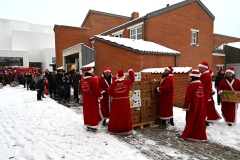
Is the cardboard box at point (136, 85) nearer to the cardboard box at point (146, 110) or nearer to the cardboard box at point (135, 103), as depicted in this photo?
the cardboard box at point (135, 103)

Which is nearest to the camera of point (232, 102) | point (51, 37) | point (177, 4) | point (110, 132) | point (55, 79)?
point (110, 132)

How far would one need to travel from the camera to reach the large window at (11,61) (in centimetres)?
3572

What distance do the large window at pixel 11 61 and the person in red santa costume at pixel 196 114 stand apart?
40.5 metres

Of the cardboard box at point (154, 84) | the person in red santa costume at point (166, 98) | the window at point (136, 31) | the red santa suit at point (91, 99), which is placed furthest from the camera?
the window at point (136, 31)

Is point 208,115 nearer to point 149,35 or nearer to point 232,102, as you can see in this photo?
point 232,102

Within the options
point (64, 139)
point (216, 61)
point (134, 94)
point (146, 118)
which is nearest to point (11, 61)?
point (64, 139)

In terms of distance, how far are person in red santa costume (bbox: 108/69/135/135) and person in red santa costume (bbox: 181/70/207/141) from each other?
5.53 feet

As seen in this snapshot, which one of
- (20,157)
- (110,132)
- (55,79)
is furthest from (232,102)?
(55,79)

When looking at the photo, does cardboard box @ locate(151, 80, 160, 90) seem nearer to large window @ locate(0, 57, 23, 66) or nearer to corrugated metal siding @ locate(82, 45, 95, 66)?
corrugated metal siding @ locate(82, 45, 95, 66)

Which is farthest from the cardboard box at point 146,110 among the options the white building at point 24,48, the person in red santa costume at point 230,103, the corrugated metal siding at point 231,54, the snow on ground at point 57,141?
the white building at point 24,48

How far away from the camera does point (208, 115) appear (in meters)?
5.95

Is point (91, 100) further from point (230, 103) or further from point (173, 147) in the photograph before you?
point (230, 103)

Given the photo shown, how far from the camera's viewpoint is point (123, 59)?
12.7m

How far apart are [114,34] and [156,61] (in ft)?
37.8
